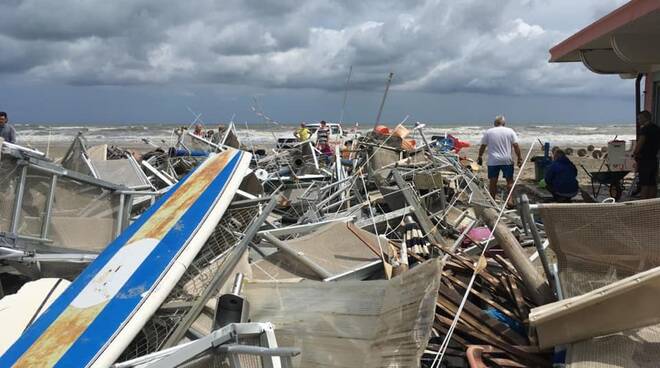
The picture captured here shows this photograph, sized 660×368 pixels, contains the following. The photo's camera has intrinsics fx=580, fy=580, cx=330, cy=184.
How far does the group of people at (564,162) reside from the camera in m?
8.17

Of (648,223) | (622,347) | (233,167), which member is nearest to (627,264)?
(648,223)

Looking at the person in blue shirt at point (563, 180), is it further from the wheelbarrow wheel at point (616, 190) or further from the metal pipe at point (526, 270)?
the metal pipe at point (526, 270)

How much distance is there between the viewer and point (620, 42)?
9086 millimetres

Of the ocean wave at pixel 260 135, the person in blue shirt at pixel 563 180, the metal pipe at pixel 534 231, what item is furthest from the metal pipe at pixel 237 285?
the ocean wave at pixel 260 135

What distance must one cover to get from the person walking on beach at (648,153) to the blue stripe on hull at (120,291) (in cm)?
700

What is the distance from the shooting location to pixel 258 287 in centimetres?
349

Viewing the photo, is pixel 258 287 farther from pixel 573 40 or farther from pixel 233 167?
pixel 573 40

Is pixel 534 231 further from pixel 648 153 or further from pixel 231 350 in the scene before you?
pixel 648 153

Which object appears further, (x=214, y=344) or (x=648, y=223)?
(x=648, y=223)

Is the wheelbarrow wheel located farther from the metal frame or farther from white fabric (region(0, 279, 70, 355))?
the metal frame

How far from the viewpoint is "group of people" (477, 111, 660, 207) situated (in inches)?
322

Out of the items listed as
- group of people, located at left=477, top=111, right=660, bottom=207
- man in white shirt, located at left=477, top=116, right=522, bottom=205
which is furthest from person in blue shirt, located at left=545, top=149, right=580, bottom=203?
man in white shirt, located at left=477, top=116, right=522, bottom=205

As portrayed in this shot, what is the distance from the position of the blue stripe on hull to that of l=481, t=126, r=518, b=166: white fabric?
640 centimetres

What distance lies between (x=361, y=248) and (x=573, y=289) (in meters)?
1.83
